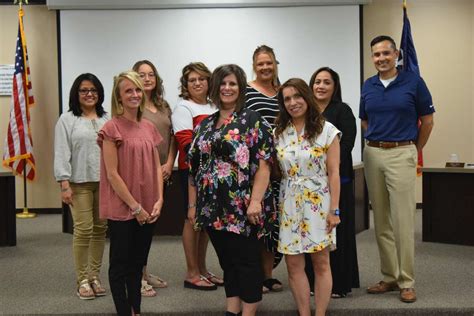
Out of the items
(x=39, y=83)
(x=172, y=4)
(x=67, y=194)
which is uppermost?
(x=172, y=4)

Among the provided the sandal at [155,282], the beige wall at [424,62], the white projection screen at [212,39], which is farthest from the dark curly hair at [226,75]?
the beige wall at [424,62]

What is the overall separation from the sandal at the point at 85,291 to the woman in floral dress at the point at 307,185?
1243 millimetres

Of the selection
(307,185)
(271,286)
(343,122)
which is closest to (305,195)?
(307,185)

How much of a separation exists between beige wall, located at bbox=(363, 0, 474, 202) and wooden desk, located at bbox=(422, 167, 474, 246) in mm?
1807

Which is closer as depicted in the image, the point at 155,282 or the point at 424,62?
the point at 155,282

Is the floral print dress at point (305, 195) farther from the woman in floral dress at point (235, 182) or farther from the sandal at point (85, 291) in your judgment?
the sandal at point (85, 291)

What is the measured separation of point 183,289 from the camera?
364cm

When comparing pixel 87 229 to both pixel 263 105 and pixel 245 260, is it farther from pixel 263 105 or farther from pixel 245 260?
pixel 263 105

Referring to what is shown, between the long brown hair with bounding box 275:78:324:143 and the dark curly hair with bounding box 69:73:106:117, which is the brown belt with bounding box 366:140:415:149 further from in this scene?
the dark curly hair with bounding box 69:73:106:117

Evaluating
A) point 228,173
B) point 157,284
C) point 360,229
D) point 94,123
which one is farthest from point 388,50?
point 360,229

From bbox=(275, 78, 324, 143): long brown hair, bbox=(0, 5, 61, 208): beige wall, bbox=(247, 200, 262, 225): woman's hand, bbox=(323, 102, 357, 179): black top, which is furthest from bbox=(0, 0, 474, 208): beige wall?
bbox=(247, 200, 262, 225): woman's hand

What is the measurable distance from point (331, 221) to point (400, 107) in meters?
0.89

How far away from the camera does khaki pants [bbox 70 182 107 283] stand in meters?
3.37

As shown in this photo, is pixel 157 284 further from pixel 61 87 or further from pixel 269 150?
pixel 61 87
